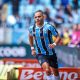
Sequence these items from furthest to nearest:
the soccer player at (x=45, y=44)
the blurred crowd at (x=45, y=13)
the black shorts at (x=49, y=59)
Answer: the blurred crowd at (x=45, y=13), the black shorts at (x=49, y=59), the soccer player at (x=45, y=44)

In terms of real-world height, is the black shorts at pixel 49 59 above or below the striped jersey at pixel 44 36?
below

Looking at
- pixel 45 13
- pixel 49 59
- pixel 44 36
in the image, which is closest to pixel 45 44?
pixel 44 36

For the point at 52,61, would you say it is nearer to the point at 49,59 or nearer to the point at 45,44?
the point at 49,59

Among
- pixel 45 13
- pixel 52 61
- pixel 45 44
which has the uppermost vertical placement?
pixel 45 44

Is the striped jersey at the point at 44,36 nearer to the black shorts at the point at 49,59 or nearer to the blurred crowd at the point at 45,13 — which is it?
the black shorts at the point at 49,59

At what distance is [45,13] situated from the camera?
19.5 meters

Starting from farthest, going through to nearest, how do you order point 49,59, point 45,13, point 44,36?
1. point 45,13
2. point 49,59
3. point 44,36

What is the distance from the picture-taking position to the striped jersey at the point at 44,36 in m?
7.18

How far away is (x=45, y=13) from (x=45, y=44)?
12.3 metres

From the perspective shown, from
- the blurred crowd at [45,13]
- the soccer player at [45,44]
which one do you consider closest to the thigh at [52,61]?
the soccer player at [45,44]

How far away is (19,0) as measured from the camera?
19.8 metres

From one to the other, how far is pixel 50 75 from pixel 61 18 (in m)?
12.2

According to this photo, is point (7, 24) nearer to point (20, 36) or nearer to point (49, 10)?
point (20, 36)

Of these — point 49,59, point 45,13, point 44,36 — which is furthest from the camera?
point 45,13
